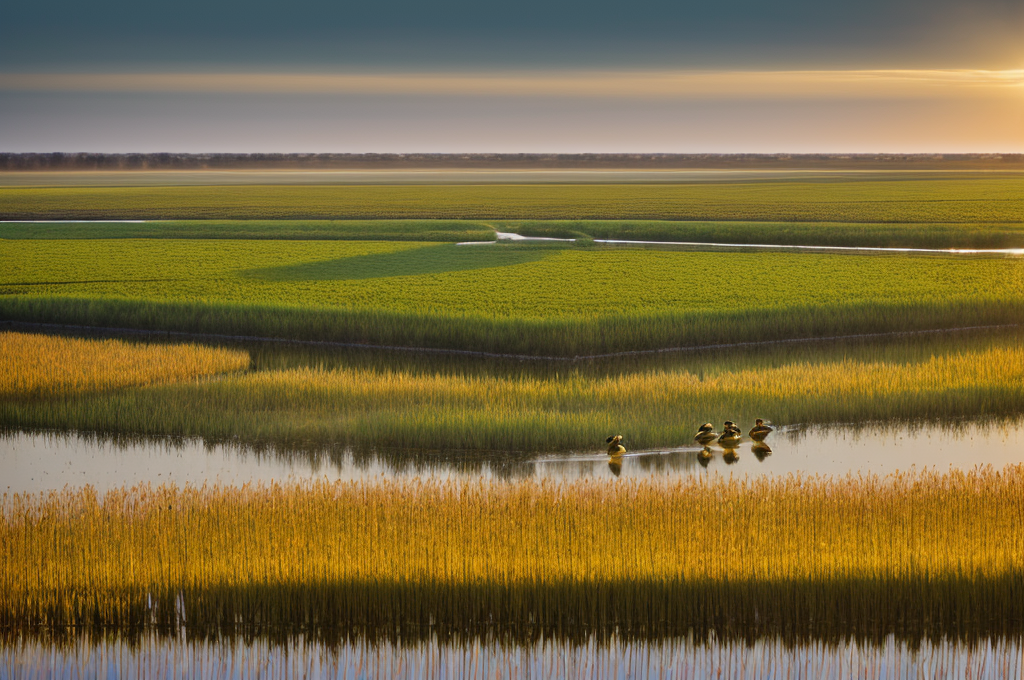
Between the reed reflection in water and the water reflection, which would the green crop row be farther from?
the reed reflection in water

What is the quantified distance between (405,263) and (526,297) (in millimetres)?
10225

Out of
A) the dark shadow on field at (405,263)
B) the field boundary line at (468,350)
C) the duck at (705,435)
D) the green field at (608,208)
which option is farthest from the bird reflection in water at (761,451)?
the green field at (608,208)

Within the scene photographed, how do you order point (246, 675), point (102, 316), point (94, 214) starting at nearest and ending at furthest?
point (246, 675), point (102, 316), point (94, 214)

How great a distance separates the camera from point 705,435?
11.6 meters

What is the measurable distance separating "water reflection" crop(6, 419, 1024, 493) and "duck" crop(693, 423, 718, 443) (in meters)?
0.11

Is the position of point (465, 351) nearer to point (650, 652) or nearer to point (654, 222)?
point (650, 652)

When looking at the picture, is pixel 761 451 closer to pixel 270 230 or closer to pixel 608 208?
pixel 270 230

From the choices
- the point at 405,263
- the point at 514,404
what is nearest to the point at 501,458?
the point at 514,404

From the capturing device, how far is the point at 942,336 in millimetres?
20516

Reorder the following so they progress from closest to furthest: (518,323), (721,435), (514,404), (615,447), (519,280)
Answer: (615,447) → (721,435) → (514,404) → (518,323) → (519,280)

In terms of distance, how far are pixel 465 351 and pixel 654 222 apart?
107 ft

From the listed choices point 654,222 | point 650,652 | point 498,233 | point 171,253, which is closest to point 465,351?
point 650,652

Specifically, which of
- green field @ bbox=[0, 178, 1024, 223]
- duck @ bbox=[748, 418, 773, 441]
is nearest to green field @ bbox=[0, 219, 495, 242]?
green field @ bbox=[0, 178, 1024, 223]

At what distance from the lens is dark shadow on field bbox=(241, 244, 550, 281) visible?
92.0 feet
